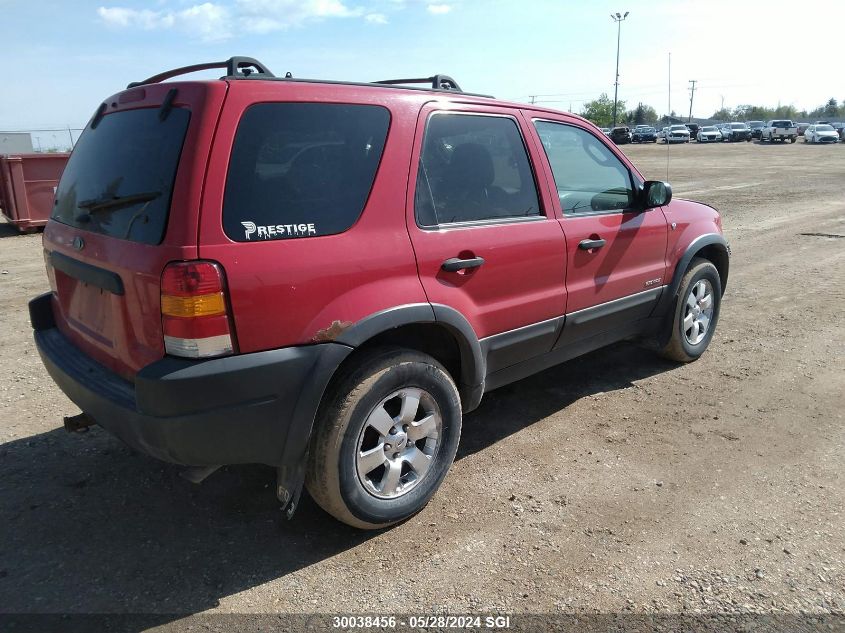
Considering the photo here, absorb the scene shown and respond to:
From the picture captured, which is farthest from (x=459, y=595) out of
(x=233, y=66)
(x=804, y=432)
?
(x=804, y=432)

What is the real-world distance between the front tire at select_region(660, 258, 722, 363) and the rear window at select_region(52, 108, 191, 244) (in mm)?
3677

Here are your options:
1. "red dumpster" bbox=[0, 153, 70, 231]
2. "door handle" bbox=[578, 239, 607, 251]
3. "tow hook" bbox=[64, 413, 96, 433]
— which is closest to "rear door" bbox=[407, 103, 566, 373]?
"door handle" bbox=[578, 239, 607, 251]

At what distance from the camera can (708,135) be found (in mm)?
57562

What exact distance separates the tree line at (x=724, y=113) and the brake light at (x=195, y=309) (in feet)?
301

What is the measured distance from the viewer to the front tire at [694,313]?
4902mm

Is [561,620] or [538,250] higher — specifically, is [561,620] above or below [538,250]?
below

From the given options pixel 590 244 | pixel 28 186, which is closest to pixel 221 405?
pixel 590 244

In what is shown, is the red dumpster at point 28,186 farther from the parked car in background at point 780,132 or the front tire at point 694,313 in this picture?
the parked car in background at point 780,132

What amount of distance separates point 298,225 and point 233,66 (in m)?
0.75

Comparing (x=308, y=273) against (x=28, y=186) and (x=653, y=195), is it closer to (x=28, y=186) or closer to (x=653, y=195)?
(x=653, y=195)

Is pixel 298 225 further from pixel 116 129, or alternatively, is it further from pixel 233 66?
pixel 116 129

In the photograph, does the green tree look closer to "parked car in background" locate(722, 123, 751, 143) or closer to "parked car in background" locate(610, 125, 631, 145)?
"parked car in background" locate(722, 123, 751, 143)

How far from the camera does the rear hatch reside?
2.46 m

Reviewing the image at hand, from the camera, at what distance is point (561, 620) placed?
2.53 metres
